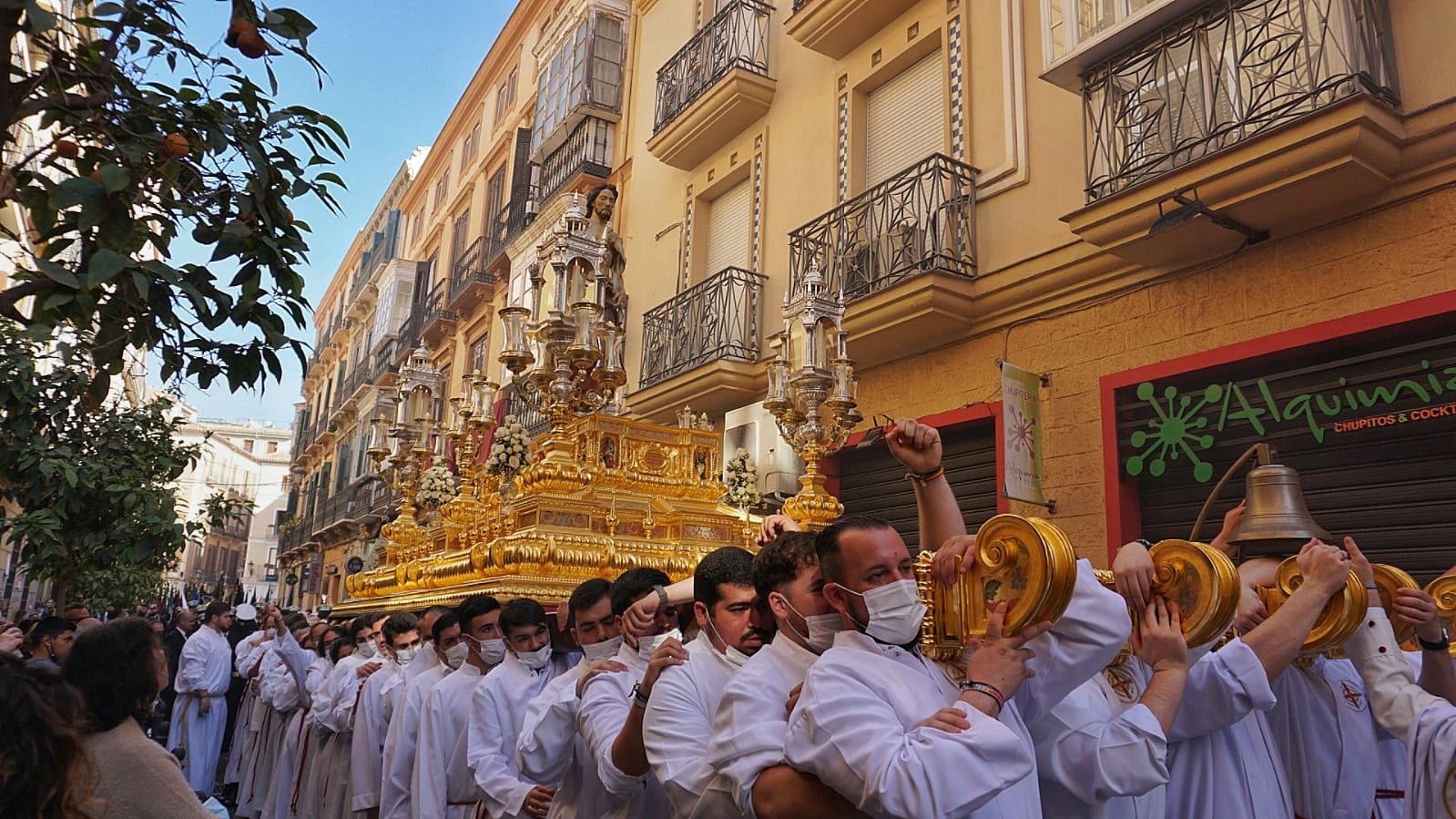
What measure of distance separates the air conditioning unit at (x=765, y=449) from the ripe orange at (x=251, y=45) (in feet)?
21.0

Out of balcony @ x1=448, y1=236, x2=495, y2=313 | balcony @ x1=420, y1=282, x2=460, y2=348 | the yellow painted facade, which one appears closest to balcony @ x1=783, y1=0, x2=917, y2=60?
the yellow painted facade

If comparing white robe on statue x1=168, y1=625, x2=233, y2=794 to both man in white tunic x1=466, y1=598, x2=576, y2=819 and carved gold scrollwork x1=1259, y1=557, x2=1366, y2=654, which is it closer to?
man in white tunic x1=466, y1=598, x2=576, y2=819

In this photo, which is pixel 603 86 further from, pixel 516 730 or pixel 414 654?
pixel 516 730

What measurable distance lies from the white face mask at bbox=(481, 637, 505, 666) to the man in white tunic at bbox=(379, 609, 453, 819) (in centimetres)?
31

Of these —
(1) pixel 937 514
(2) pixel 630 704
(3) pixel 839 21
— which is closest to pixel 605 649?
(2) pixel 630 704

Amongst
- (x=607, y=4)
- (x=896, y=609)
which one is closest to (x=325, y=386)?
(x=607, y=4)

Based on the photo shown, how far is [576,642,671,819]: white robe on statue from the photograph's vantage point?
10.00 ft

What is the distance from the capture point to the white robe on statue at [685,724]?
8.57 feet

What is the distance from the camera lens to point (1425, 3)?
226 inches

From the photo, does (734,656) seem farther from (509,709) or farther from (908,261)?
(908,261)

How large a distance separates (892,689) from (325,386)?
42.3m

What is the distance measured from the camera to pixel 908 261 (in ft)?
27.6

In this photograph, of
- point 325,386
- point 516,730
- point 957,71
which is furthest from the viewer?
point 325,386

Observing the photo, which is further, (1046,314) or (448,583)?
(1046,314)
